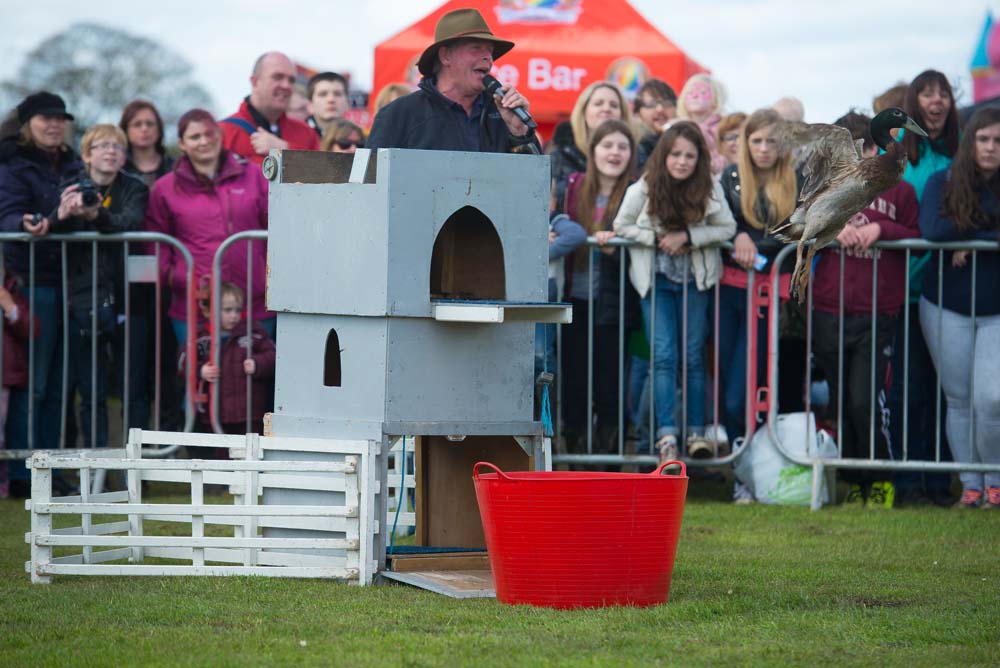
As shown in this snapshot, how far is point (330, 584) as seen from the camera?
677 centimetres

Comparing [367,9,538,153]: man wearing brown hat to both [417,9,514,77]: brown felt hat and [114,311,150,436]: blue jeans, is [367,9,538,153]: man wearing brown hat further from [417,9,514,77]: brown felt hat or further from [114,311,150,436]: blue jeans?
[114,311,150,436]: blue jeans

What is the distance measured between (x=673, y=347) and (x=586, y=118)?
1997 mm

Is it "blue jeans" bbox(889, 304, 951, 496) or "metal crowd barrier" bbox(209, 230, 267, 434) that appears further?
"blue jeans" bbox(889, 304, 951, 496)

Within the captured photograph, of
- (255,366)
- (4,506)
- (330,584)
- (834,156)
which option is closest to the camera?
(330,584)

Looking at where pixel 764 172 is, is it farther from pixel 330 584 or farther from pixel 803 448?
pixel 330 584

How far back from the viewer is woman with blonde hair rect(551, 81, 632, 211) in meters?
10.9

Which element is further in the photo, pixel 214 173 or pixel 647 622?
pixel 214 173

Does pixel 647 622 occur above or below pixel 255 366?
below

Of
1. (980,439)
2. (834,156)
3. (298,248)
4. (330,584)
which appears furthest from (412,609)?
(980,439)

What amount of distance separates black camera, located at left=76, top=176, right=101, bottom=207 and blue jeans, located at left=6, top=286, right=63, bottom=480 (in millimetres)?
681

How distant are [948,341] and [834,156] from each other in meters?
2.84

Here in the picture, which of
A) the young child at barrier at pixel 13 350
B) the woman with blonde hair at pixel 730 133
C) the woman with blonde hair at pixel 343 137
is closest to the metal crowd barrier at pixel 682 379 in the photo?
the woman with blonde hair at pixel 730 133

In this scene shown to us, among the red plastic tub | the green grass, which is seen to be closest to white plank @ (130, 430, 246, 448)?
the green grass

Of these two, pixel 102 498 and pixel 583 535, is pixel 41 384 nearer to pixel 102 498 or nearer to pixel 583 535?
pixel 102 498
